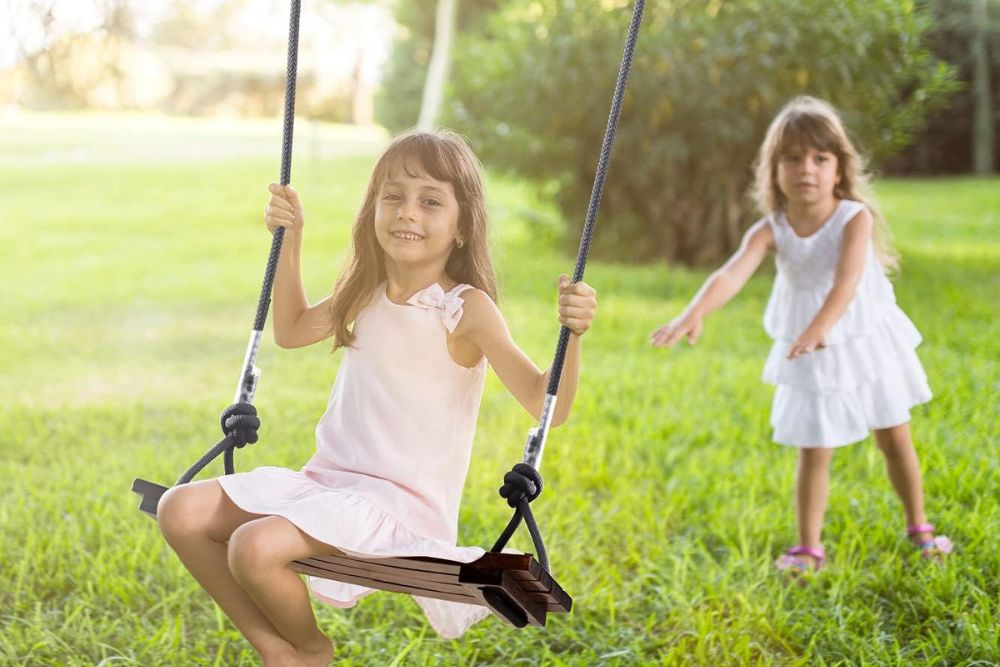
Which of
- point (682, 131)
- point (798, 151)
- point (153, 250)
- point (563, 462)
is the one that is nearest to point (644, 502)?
point (563, 462)

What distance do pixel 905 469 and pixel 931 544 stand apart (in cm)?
21

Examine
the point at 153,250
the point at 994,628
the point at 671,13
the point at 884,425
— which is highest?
the point at 671,13

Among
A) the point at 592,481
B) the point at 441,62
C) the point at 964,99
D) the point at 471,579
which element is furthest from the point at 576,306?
the point at 964,99

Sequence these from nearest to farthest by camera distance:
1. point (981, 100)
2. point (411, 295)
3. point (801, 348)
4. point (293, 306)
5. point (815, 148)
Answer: point (411, 295)
point (293, 306)
point (801, 348)
point (815, 148)
point (981, 100)

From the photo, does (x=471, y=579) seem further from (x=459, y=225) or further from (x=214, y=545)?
(x=459, y=225)

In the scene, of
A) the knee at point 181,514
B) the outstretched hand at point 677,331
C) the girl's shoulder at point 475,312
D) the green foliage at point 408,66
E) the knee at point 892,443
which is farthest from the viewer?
the green foliage at point 408,66

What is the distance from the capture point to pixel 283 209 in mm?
2430

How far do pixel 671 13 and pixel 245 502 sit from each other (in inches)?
273

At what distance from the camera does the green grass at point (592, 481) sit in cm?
288

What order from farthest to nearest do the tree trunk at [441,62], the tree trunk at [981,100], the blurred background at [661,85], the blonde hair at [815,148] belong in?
the tree trunk at [981,100] → the tree trunk at [441,62] → the blurred background at [661,85] → the blonde hair at [815,148]

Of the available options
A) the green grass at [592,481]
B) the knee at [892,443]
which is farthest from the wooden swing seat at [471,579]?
the knee at [892,443]

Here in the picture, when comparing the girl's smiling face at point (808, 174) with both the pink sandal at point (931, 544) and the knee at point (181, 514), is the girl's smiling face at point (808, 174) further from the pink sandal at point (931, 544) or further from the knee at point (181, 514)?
the knee at point (181, 514)

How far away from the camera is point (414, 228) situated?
231 cm

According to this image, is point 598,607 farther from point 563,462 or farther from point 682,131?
point 682,131
